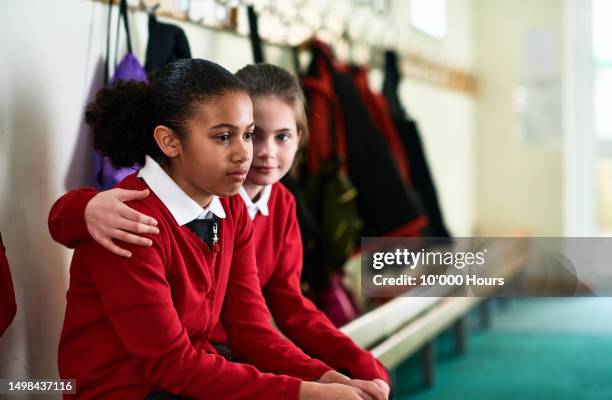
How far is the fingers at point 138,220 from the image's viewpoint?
3.18 feet

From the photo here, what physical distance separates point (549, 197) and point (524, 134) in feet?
1.25

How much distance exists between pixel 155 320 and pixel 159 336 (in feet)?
0.07

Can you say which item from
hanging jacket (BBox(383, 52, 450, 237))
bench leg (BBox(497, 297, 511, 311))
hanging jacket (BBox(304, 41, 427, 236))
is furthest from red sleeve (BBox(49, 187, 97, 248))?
bench leg (BBox(497, 297, 511, 311))

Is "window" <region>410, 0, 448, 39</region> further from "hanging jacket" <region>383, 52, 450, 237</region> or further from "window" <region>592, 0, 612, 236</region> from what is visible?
"window" <region>592, 0, 612, 236</region>

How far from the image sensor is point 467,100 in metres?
4.20

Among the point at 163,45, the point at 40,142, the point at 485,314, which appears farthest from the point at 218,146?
the point at 485,314

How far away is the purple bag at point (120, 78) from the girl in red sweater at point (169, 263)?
282mm

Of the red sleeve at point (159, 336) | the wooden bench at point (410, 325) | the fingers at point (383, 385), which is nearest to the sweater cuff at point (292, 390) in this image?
the red sleeve at point (159, 336)

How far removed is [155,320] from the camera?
3.14ft

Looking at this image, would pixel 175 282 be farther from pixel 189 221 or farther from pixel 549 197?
pixel 549 197

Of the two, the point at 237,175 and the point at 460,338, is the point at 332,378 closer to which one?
the point at 237,175

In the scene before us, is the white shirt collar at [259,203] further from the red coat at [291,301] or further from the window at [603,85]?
the window at [603,85]

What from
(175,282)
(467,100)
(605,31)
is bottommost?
(175,282)

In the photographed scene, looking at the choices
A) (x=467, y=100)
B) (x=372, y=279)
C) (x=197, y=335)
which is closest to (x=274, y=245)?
(x=197, y=335)
